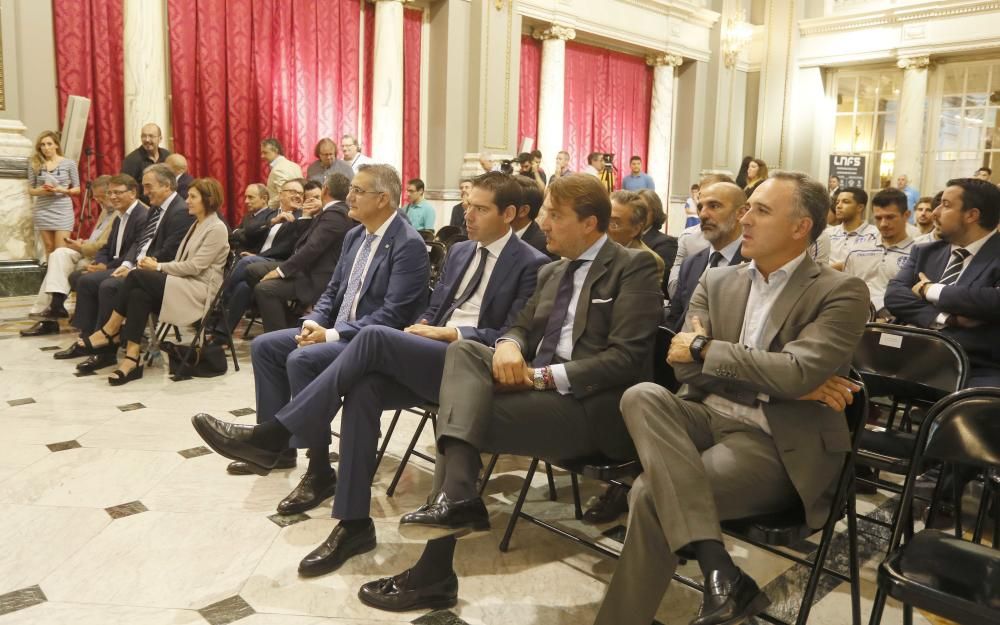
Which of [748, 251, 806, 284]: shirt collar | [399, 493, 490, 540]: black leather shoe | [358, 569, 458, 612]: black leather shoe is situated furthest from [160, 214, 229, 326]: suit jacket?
[748, 251, 806, 284]: shirt collar

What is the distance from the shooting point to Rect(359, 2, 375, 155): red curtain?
9.31 meters

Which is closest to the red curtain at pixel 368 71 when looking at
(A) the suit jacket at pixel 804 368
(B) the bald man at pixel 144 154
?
(B) the bald man at pixel 144 154

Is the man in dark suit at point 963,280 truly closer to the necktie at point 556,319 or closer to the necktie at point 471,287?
the necktie at point 556,319

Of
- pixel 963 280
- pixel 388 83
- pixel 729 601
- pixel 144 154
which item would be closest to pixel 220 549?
pixel 729 601

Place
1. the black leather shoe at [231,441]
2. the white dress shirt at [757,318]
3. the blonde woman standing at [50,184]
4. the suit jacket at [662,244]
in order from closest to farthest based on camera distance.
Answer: the white dress shirt at [757,318] < the black leather shoe at [231,441] < the suit jacket at [662,244] < the blonde woman standing at [50,184]

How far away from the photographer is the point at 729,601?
5.54ft

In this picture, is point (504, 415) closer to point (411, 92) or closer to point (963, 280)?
point (963, 280)

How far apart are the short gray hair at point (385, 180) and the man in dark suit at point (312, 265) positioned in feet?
4.42

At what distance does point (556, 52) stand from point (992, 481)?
31.6 feet

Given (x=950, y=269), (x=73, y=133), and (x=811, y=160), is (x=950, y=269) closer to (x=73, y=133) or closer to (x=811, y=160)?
(x=73, y=133)

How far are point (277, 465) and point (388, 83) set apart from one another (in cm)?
678

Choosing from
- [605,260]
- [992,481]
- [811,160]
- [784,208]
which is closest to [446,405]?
[605,260]

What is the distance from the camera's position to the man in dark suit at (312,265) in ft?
15.3

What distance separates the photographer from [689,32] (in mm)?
12719
